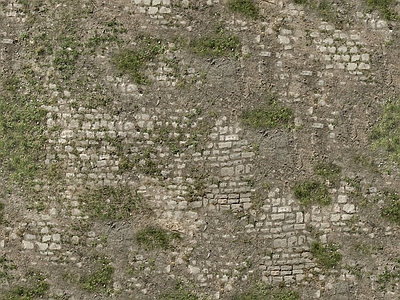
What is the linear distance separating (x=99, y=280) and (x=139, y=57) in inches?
198

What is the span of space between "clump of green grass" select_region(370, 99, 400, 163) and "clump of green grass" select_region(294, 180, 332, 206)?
155 cm

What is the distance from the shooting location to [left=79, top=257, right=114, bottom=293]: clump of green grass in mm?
12500

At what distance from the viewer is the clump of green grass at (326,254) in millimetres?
12594

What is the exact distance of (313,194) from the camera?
12.8 m

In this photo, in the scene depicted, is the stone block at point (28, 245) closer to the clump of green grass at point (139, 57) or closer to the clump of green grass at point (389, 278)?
the clump of green grass at point (139, 57)

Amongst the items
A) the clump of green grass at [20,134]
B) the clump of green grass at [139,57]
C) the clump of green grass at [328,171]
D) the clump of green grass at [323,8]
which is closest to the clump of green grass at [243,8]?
the clump of green grass at [323,8]

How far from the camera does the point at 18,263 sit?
1261cm

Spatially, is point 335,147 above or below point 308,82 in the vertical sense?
below

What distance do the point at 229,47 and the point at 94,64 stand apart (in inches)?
121

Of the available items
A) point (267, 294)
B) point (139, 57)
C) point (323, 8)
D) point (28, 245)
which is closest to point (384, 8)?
point (323, 8)

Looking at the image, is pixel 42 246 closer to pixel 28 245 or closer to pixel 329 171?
pixel 28 245

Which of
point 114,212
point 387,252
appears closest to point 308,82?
point 387,252

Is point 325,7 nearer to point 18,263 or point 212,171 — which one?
point 212,171

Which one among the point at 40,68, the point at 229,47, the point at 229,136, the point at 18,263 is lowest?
the point at 18,263
